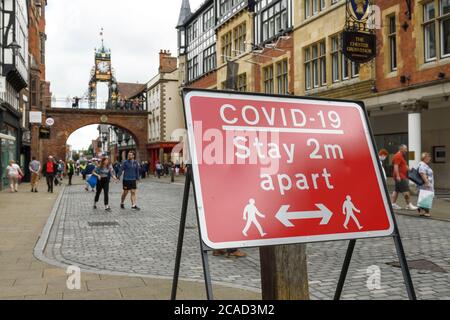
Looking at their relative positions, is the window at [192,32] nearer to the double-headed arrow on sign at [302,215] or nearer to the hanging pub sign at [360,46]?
the hanging pub sign at [360,46]

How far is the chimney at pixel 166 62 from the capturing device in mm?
55031

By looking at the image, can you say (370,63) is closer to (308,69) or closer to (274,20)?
(308,69)

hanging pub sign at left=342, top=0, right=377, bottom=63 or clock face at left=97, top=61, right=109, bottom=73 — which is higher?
clock face at left=97, top=61, right=109, bottom=73

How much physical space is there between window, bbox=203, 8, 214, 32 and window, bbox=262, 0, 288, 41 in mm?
11728

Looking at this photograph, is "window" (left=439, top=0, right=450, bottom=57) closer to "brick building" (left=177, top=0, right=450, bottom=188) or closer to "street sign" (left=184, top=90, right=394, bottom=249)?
"brick building" (left=177, top=0, right=450, bottom=188)

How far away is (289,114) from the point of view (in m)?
3.21

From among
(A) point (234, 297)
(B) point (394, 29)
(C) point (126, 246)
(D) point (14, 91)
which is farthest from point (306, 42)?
(A) point (234, 297)

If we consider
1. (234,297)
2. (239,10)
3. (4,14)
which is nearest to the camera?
(234,297)

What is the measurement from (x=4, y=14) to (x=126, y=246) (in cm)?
2065

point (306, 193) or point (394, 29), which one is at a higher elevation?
point (394, 29)

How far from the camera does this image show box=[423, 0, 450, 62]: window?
17.3 metres

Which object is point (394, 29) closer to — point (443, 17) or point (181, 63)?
point (443, 17)

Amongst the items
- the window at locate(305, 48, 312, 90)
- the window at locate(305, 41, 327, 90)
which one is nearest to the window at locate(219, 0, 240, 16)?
the window at locate(305, 48, 312, 90)

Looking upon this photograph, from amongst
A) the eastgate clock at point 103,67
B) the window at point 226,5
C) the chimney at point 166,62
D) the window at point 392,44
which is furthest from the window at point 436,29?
the eastgate clock at point 103,67
